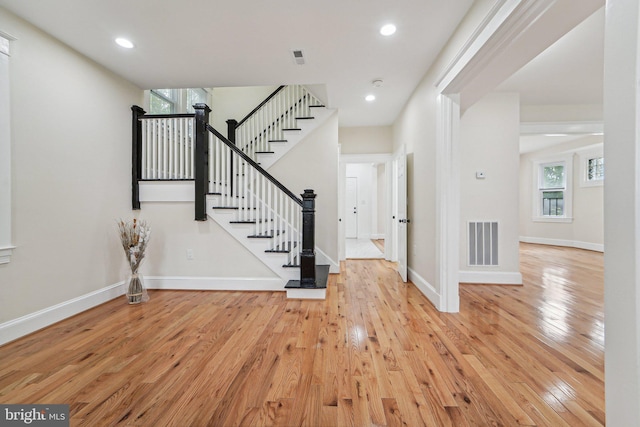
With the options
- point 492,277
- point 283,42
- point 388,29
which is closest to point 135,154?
point 283,42

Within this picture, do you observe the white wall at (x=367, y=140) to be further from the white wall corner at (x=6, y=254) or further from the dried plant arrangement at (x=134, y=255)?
the white wall corner at (x=6, y=254)

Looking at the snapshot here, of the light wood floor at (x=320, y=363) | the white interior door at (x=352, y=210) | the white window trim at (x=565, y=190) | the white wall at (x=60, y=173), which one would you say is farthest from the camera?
Answer: the white interior door at (x=352, y=210)

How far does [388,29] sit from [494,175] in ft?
8.19

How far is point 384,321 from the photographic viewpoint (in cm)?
245

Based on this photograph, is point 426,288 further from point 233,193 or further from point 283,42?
point 283,42

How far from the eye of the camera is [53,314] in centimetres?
243

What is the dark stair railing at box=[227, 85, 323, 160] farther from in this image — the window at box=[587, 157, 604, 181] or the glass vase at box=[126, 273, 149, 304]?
the window at box=[587, 157, 604, 181]

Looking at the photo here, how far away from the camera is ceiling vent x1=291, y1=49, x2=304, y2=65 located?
2.71m

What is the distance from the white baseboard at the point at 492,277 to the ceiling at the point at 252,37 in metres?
2.73

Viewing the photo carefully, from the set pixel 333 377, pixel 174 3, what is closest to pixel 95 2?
pixel 174 3

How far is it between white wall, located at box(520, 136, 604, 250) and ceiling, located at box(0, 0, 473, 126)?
6106 mm

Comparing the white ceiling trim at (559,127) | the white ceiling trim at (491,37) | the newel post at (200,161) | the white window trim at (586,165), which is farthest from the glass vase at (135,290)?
the white window trim at (586,165)

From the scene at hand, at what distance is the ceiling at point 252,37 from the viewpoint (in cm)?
210

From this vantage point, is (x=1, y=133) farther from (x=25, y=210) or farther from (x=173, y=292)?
(x=173, y=292)
